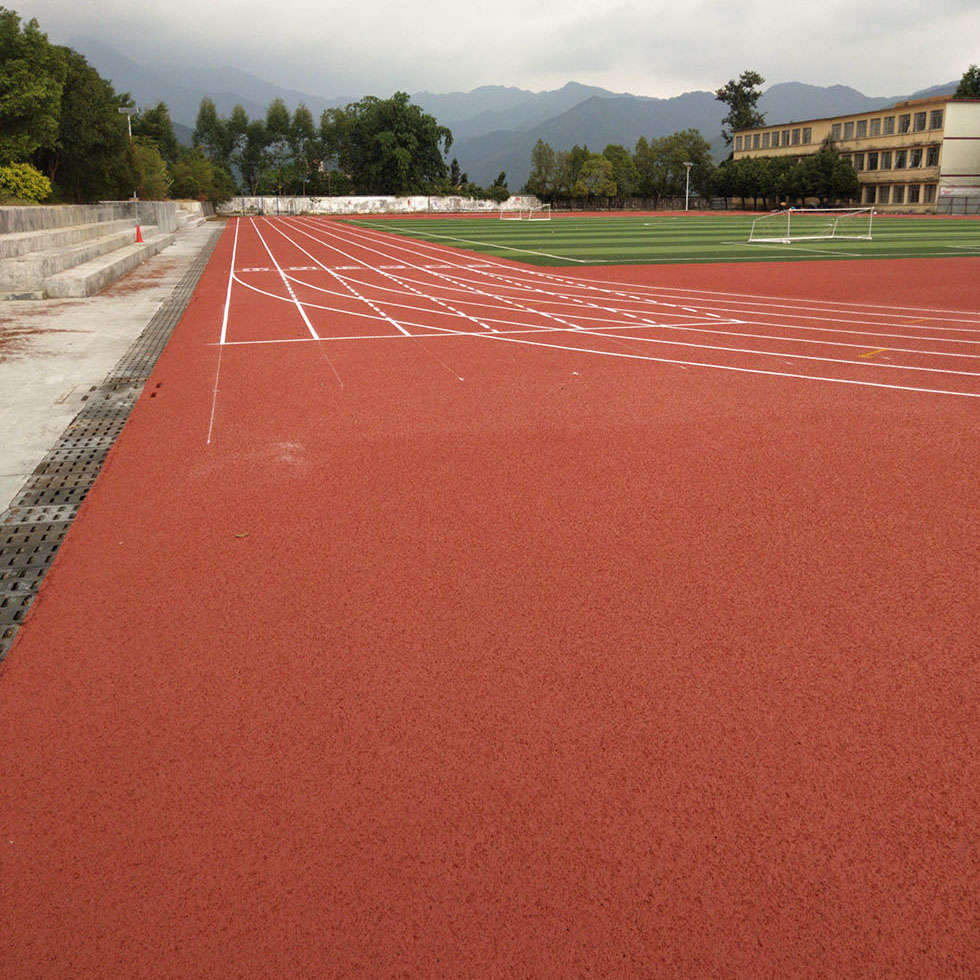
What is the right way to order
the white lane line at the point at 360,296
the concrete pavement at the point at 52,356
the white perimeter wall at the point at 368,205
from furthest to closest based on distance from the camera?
the white perimeter wall at the point at 368,205
the white lane line at the point at 360,296
the concrete pavement at the point at 52,356

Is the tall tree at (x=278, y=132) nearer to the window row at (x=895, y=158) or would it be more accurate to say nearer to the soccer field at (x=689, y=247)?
the window row at (x=895, y=158)

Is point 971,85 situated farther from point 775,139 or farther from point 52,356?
point 52,356

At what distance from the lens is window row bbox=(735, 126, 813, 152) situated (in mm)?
100188

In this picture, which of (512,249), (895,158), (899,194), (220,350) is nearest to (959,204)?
(899,194)

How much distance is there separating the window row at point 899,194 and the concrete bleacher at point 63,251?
240 ft

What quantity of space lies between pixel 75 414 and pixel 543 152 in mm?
117773

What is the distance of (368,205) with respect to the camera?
11088cm

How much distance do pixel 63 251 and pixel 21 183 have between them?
16.3 m

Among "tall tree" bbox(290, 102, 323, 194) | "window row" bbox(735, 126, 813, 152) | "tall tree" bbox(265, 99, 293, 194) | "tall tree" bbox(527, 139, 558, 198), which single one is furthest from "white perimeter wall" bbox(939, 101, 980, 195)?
"tall tree" bbox(265, 99, 293, 194)

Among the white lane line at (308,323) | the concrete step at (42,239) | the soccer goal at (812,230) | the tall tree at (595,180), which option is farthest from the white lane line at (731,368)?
the tall tree at (595,180)

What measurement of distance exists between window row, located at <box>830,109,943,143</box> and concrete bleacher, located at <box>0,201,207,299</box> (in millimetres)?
75565

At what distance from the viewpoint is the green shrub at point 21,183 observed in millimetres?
33469

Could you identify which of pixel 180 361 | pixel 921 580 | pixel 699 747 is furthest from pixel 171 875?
pixel 180 361

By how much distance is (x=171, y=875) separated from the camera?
2994 mm
